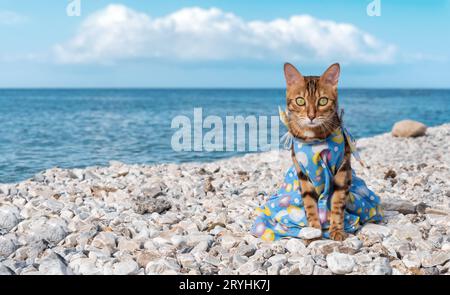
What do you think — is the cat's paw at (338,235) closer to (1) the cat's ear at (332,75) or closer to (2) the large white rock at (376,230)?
(2) the large white rock at (376,230)

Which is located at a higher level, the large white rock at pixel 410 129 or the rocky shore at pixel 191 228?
the large white rock at pixel 410 129

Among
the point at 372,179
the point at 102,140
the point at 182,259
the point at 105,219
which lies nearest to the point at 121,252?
the point at 182,259

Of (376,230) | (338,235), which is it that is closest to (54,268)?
(338,235)

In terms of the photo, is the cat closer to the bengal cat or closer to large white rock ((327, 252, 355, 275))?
the bengal cat

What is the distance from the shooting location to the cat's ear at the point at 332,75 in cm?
396

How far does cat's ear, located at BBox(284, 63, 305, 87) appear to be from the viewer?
403cm

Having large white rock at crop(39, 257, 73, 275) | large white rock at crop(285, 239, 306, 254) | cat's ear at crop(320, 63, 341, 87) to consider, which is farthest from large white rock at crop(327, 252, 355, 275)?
large white rock at crop(39, 257, 73, 275)

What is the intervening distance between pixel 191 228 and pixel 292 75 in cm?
189

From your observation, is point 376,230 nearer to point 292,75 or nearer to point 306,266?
point 306,266

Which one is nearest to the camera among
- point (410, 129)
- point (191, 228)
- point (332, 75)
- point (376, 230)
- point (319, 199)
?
point (332, 75)

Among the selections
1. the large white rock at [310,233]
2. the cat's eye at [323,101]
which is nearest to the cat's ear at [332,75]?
the cat's eye at [323,101]

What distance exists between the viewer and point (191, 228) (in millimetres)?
5016

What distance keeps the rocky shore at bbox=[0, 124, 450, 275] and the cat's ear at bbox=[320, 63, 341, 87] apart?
133cm

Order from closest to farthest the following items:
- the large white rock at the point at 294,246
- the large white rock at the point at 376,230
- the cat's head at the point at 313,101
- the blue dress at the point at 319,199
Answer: the cat's head at the point at 313,101 < the blue dress at the point at 319,199 < the large white rock at the point at 294,246 < the large white rock at the point at 376,230
